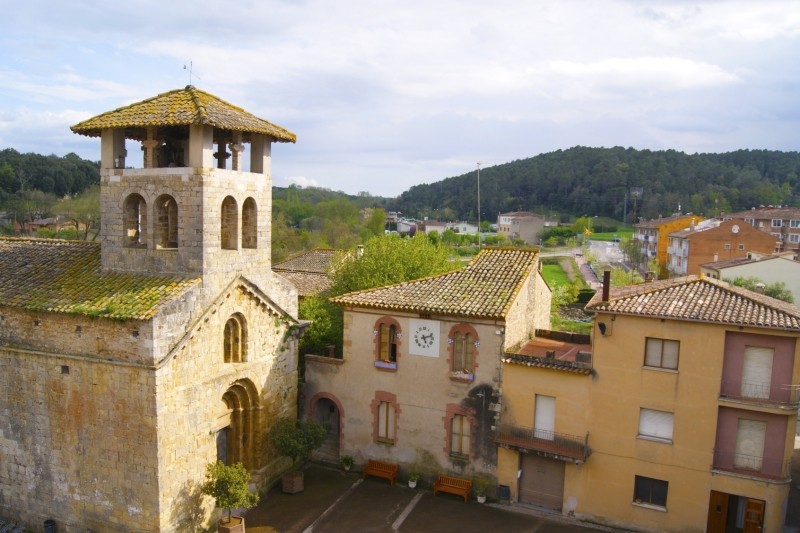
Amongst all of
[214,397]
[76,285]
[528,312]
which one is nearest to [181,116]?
[76,285]

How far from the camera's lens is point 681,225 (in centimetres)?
9000

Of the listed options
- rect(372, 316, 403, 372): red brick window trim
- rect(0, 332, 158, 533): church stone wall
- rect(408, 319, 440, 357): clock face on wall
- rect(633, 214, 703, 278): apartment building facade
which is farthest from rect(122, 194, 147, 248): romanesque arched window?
rect(633, 214, 703, 278): apartment building facade

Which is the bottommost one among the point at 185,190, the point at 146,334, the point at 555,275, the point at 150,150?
the point at 555,275

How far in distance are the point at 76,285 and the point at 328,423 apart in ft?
39.7

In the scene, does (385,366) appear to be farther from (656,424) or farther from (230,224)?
(656,424)

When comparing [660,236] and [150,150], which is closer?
[150,150]

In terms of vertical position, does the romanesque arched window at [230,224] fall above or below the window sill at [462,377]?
above

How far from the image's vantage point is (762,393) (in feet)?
64.9

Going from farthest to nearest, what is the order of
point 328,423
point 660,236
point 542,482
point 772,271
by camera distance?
1. point 660,236
2. point 772,271
3. point 328,423
4. point 542,482

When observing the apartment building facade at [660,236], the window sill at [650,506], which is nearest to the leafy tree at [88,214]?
the window sill at [650,506]

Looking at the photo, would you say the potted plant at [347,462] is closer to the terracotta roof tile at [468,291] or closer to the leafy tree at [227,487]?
the leafy tree at [227,487]

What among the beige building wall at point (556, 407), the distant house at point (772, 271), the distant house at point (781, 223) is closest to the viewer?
the beige building wall at point (556, 407)

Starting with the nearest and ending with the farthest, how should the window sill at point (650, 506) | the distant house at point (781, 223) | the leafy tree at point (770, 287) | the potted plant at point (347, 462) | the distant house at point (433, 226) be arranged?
the window sill at point (650, 506) → the potted plant at point (347, 462) → the leafy tree at point (770, 287) → the distant house at point (781, 223) → the distant house at point (433, 226)

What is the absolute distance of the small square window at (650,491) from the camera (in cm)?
2144
